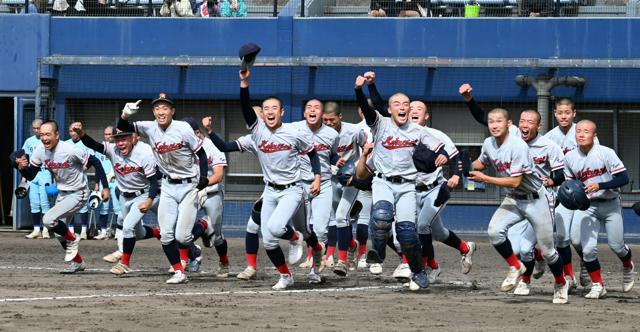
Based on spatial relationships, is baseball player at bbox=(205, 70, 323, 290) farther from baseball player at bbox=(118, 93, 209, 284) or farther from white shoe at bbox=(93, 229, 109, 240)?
white shoe at bbox=(93, 229, 109, 240)

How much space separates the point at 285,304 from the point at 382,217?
1.70 meters

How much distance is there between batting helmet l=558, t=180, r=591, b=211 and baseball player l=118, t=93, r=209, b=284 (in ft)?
13.9

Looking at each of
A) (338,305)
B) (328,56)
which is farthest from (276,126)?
(328,56)

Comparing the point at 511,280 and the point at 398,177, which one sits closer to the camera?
the point at 511,280

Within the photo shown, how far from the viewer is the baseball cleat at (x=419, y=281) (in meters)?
14.4

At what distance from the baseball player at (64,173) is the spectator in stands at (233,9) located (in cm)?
926

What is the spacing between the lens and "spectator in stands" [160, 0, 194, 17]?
2611 cm

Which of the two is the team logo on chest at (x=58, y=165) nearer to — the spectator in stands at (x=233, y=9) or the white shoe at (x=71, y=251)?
the white shoe at (x=71, y=251)

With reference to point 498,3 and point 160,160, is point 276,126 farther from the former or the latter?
point 498,3

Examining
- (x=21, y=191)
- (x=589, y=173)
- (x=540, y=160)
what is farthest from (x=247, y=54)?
(x=21, y=191)

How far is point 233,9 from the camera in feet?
85.8

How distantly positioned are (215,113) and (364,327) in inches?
589

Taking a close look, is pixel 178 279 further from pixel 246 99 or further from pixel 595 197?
pixel 595 197

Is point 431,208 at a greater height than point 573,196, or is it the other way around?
point 573,196
